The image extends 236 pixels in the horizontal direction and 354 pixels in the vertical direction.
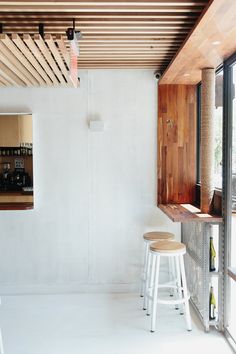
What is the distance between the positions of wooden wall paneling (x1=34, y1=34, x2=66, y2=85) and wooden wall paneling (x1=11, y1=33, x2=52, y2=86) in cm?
11

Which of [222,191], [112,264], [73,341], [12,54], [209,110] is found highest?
[12,54]

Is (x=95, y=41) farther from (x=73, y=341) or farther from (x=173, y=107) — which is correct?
(x=73, y=341)

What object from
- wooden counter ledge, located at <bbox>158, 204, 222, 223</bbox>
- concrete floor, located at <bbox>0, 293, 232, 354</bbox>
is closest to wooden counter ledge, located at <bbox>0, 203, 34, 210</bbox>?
concrete floor, located at <bbox>0, 293, 232, 354</bbox>

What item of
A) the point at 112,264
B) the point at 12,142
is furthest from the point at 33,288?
the point at 12,142

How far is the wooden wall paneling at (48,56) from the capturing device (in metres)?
2.60

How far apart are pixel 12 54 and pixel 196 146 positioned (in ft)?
7.48

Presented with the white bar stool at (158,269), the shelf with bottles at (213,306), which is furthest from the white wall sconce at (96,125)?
the shelf with bottles at (213,306)

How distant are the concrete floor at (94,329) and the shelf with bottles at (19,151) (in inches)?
64.2

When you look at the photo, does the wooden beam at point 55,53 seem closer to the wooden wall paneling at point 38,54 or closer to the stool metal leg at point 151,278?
the wooden wall paneling at point 38,54

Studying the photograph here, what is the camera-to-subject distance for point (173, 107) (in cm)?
421

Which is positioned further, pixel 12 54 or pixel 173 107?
pixel 173 107

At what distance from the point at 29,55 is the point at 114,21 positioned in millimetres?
777

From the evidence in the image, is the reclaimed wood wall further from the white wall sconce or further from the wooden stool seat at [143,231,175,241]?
the white wall sconce

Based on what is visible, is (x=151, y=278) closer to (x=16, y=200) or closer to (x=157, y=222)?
(x=157, y=222)
